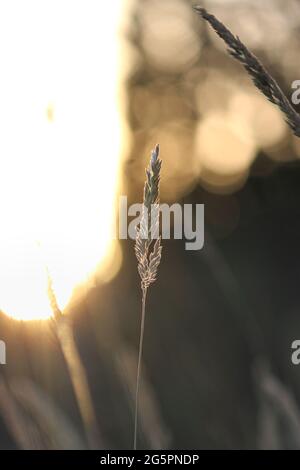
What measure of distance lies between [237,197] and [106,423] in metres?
8.26

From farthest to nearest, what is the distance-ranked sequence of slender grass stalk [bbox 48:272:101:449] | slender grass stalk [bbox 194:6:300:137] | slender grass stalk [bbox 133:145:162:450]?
slender grass stalk [bbox 48:272:101:449], slender grass stalk [bbox 133:145:162:450], slender grass stalk [bbox 194:6:300:137]

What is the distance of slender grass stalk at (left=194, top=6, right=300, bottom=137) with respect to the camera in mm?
1210

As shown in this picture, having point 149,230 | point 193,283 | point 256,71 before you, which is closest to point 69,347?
point 149,230

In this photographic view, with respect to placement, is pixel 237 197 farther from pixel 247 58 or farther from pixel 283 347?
pixel 247 58

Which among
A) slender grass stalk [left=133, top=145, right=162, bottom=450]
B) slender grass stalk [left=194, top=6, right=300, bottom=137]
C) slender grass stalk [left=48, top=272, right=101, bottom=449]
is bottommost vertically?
slender grass stalk [left=48, top=272, right=101, bottom=449]

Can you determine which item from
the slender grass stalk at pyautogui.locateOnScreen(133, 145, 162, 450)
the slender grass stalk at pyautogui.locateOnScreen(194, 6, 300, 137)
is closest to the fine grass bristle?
the slender grass stalk at pyautogui.locateOnScreen(133, 145, 162, 450)

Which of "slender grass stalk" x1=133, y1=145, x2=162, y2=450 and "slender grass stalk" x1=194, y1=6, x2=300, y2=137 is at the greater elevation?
"slender grass stalk" x1=194, y1=6, x2=300, y2=137

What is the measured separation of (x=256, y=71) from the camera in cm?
124

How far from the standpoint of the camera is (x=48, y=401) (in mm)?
1924

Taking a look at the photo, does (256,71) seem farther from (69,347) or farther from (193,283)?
(193,283)

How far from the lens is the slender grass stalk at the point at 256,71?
1210 mm

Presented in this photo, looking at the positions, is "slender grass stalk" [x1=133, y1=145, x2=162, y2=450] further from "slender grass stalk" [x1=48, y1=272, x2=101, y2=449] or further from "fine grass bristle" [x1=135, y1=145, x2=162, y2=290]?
"slender grass stalk" [x1=48, y1=272, x2=101, y2=449]

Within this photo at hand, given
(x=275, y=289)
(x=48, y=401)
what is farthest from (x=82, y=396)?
(x=275, y=289)

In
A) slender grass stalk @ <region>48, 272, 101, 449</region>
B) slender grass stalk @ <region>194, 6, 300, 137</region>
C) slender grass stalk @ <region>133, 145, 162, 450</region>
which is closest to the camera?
slender grass stalk @ <region>194, 6, 300, 137</region>
